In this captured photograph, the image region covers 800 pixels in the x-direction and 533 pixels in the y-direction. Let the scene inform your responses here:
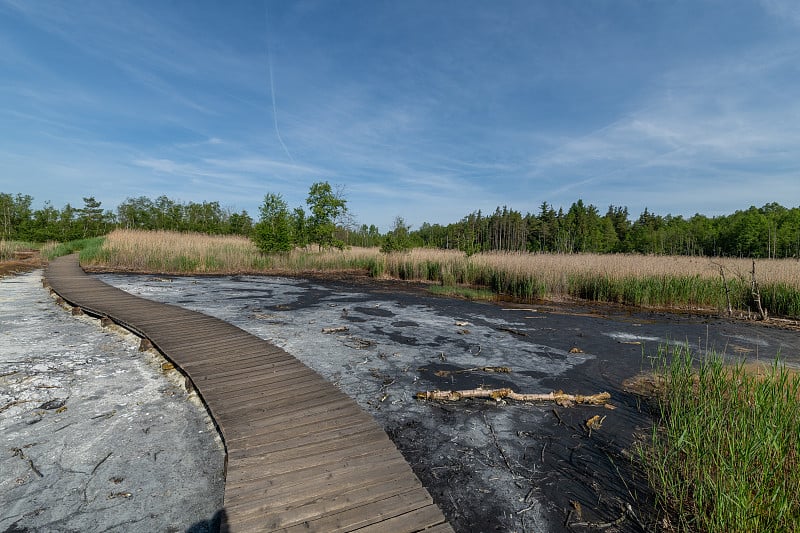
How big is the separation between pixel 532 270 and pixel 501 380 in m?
9.61

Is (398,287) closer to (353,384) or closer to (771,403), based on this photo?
(353,384)

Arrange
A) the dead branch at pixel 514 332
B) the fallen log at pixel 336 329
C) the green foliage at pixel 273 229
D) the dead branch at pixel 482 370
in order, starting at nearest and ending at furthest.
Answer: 1. the dead branch at pixel 482 370
2. the fallen log at pixel 336 329
3. the dead branch at pixel 514 332
4. the green foliage at pixel 273 229

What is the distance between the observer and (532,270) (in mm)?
13078

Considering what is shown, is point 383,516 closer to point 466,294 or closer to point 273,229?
point 466,294

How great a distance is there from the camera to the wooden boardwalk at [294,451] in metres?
1.82

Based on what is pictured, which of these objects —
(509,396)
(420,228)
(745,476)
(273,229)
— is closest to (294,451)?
(509,396)

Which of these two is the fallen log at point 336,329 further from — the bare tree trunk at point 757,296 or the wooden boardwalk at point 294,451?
the bare tree trunk at point 757,296

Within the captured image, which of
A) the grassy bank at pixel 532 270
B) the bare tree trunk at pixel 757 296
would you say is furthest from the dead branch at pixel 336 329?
the bare tree trunk at pixel 757 296

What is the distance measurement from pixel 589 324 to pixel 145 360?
8216 millimetres

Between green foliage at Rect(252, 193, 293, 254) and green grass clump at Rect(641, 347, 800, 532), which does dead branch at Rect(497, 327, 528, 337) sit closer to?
green grass clump at Rect(641, 347, 800, 532)

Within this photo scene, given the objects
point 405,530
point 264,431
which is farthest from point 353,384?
point 405,530

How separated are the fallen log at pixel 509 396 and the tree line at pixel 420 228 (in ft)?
45.0

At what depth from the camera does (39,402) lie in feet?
10.8

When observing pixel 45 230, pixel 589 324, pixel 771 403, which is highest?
pixel 45 230
